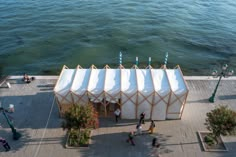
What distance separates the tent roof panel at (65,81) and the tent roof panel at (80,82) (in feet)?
1.43

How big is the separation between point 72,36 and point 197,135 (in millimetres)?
27076

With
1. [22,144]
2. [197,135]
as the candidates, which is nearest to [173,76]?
[197,135]

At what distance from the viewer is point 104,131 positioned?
817 inches

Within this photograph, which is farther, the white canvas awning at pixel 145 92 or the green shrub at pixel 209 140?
the white canvas awning at pixel 145 92

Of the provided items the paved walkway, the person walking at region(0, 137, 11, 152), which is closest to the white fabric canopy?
the paved walkway

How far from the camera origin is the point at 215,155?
18719 mm

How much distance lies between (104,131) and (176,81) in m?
7.41

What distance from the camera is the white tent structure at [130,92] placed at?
67.1 ft

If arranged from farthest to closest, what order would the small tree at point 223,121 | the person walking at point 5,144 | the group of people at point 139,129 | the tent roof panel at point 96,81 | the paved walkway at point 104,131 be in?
the tent roof panel at point 96,81 < the group of people at point 139,129 < the paved walkway at point 104,131 < the person walking at point 5,144 < the small tree at point 223,121

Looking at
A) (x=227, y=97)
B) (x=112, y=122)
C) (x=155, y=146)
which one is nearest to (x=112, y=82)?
(x=112, y=122)

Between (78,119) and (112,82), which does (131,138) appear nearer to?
(78,119)

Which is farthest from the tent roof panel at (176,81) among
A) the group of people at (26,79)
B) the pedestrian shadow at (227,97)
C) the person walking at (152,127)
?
the group of people at (26,79)

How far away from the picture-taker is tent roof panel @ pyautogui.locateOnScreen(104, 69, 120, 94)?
67.6ft

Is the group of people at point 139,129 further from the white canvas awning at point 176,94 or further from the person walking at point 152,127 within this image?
the white canvas awning at point 176,94
